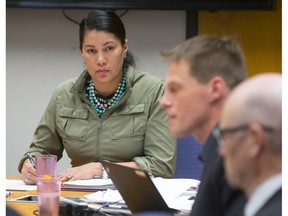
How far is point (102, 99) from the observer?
2752 mm

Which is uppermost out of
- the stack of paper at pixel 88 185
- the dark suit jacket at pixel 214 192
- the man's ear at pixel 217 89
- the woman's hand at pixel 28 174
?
the man's ear at pixel 217 89

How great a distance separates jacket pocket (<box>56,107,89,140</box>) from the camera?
106 inches

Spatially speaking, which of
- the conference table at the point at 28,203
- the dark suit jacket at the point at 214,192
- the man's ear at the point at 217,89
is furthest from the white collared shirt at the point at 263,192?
the conference table at the point at 28,203

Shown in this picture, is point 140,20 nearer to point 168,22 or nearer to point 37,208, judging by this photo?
point 168,22

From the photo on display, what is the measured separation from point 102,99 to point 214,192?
138 centimetres

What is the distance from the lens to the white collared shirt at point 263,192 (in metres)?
1.03

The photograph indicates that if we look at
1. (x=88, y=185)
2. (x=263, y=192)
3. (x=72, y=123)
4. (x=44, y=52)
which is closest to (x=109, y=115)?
(x=72, y=123)

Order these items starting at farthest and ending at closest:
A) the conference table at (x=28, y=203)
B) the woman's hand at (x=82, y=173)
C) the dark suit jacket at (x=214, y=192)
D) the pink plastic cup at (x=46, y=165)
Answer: the woman's hand at (x=82, y=173)
the pink plastic cup at (x=46, y=165)
the conference table at (x=28, y=203)
the dark suit jacket at (x=214, y=192)

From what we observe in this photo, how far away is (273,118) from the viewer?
3.33ft

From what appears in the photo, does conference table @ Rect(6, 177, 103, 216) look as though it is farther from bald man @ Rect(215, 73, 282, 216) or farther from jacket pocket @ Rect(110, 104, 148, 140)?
bald man @ Rect(215, 73, 282, 216)

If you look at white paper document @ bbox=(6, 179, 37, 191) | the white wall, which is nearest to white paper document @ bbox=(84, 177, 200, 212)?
white paper document @ bbox=(6, 179, 37, 191)

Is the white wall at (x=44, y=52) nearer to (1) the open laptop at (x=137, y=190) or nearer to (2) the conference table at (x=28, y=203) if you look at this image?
(2) the conference table at (x=28, y=203)

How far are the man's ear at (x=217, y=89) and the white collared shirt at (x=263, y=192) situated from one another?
1.67ft

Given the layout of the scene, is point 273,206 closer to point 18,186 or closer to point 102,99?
point 18,186
